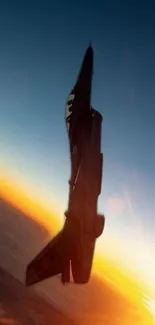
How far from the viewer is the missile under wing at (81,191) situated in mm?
12133

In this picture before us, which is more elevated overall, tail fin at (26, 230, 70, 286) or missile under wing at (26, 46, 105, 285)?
missile under wing at (26, 46, 105, 285)

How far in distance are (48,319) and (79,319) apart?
12126mm

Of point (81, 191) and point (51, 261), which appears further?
point (51, 261)

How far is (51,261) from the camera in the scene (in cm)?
1474

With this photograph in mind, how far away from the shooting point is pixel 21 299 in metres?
80.8

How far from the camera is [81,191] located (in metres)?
12.3

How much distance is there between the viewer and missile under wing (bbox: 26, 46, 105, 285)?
1213 cm

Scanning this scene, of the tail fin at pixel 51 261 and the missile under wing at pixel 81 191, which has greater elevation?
the missile under wing at pixel 81 191

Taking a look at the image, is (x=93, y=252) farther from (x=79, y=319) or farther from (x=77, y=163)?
(x=79, y=319)

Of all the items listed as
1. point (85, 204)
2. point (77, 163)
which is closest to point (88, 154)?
point (77, 163)

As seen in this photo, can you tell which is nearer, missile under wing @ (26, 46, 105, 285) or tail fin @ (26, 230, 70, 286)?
missile under wing @ (26, 46, 105, 285)

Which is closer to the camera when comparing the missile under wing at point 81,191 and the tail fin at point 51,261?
the missile under wing at point 81,191

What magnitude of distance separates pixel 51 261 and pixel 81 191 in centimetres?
480

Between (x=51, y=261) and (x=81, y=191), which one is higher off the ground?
(x=81, y=191)
